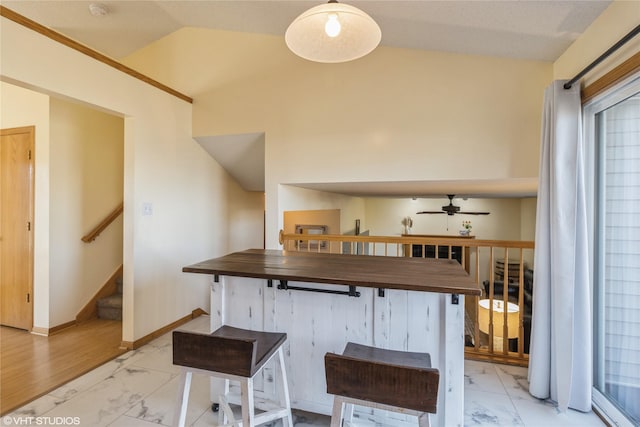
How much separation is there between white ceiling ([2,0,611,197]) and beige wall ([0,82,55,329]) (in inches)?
32.2

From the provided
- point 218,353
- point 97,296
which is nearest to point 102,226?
point 97,296

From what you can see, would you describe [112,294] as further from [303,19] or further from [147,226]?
[303,19]

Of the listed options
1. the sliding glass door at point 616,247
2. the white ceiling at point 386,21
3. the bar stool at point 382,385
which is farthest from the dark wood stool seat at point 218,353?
the white ceiling at point 386,21

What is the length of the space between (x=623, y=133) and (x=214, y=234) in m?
3.94

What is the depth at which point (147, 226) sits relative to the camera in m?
2.93

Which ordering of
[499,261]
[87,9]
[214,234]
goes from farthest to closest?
1. [499,261]
2. [214,234]
3. [87,9]

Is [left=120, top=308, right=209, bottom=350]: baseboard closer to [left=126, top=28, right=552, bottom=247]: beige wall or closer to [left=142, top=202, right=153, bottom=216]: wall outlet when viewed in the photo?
[left=142, top=202, right=153, bottom=216]: wall outlet

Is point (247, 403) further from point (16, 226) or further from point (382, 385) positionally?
point (16, 226)

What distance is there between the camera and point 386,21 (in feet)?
7.38

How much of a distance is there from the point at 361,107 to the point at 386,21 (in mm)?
808

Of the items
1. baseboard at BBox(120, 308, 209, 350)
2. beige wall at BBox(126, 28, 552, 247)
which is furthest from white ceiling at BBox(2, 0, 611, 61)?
baseboard at BBox(120, 308, 209, 350)

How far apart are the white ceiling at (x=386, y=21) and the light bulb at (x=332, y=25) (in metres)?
0.80

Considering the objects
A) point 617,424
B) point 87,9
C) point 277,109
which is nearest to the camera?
point 617,424

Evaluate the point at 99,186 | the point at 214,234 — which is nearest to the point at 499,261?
the point at 214,234
